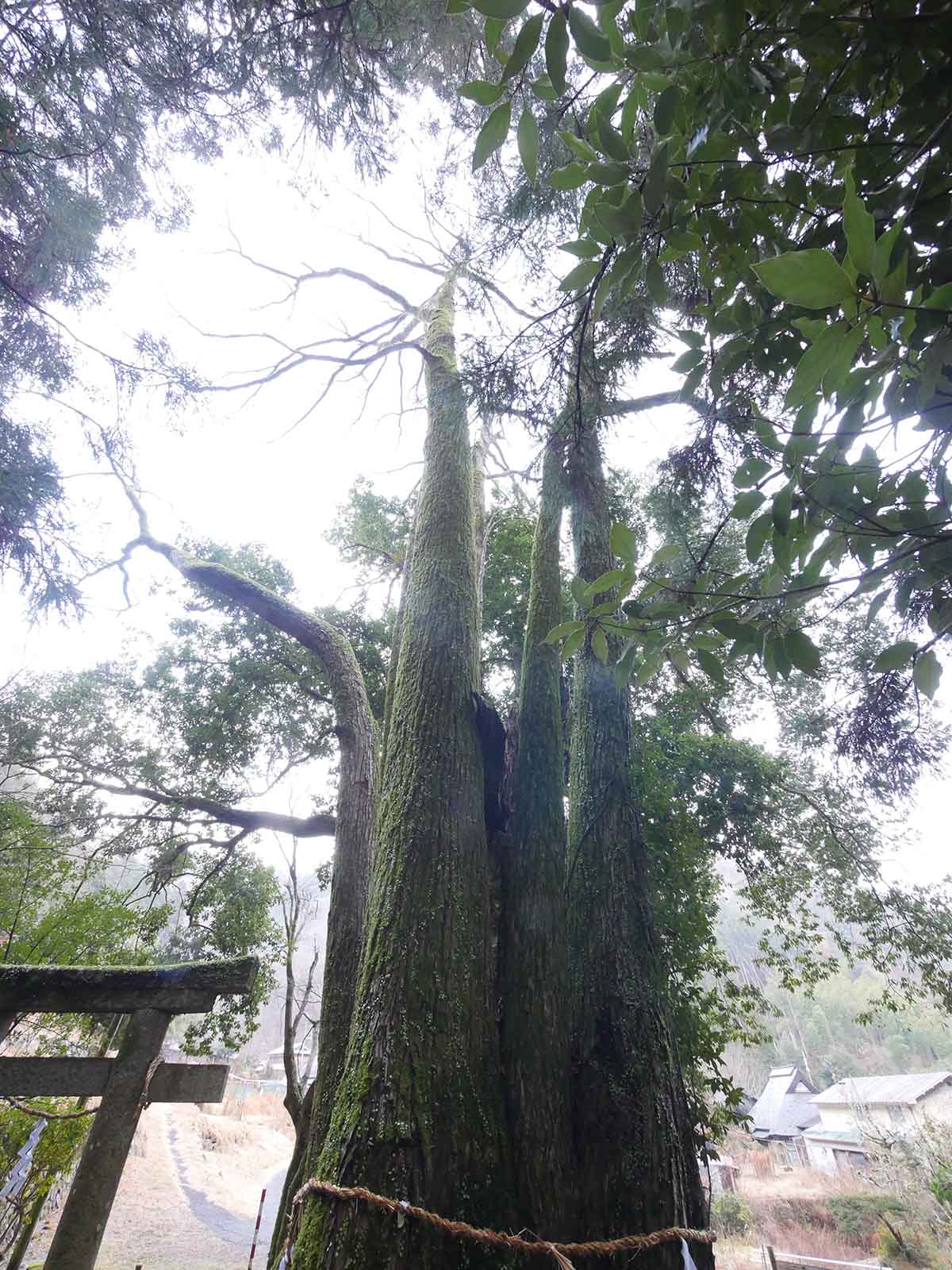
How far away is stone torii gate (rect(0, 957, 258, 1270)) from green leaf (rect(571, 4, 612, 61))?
2.59 metres

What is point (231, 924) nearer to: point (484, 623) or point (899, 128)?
point (484, 623)

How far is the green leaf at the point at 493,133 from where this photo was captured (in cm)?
75

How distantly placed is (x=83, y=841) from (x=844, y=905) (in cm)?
736

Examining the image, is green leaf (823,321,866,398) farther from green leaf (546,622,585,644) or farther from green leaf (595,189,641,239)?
green leaf (546,622,585,644)

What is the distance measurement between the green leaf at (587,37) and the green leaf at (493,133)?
0.12m

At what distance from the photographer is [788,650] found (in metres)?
0.93

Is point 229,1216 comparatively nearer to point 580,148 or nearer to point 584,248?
point 584,248

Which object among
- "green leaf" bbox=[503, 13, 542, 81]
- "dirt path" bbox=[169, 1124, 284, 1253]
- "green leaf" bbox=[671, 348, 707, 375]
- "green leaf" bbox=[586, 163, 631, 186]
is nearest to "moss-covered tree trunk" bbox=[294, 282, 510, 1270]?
"green leaf" bbox=[671, 348, 707, 375]

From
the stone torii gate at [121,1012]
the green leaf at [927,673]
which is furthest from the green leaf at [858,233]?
the stone torii gate at [121,1012]

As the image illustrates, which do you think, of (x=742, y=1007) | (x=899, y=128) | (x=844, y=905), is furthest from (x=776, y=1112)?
(x=899, y=128)

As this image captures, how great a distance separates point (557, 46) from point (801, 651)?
2.83 ft

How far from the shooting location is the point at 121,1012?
2.22 m

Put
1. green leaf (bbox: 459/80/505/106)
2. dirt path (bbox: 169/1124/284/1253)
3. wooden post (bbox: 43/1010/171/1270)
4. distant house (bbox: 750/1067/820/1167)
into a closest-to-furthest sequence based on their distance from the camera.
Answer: green leaf (bbox: 459/80/505/106) → wooden post (bbox: 43/1010/171/1270) → dirt path (bbox: 169/1124/284/1253) → distant house (bbox: 750/1067/820/1167)

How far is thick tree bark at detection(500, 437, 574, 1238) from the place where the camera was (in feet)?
5.06
